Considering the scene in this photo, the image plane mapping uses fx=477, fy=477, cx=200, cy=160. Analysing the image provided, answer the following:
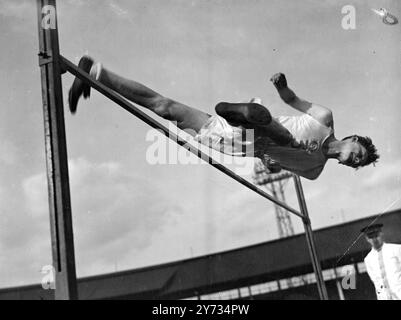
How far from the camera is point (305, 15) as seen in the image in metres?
3.91

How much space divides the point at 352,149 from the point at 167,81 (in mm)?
1356

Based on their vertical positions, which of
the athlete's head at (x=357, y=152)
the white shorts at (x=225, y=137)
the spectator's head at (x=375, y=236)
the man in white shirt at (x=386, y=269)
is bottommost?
the man in white shirt at (x=386, y=269)

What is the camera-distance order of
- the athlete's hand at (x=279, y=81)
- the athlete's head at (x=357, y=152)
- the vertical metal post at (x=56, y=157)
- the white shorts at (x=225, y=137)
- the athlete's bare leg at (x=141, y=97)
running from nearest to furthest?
1. the vertical metal post at (x=56, y=157)
2. the athlete's bare leg at (x=141, y=97)
3. the white shorts at (x=225, y=137)
4. the athlete's hand at (x=279, y=81)
5. the athlete's head at (x=357, y=152)

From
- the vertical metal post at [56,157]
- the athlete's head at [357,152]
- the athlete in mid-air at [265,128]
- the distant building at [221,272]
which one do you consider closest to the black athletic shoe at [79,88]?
the athlete in mid-air at [265,128]

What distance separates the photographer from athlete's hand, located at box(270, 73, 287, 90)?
310cm

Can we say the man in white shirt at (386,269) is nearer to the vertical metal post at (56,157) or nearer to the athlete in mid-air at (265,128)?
the athlete in mid-air at (265,128)

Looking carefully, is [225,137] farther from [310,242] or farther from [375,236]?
[375,236]

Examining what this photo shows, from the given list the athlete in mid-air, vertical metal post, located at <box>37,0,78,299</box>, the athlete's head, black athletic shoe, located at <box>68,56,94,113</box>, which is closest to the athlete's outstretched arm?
the athlete in mid-air

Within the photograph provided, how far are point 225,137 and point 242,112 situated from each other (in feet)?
1.71

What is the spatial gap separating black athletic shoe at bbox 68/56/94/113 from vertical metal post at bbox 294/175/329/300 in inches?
83.6

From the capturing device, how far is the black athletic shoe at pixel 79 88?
250 cm

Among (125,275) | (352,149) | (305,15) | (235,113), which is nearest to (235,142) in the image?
(235,113)

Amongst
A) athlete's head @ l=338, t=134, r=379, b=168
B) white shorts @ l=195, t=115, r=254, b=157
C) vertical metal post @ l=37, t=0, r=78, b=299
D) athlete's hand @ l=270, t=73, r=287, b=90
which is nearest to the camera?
vertical metal post @ l=37, t=0, r=78, b=299
